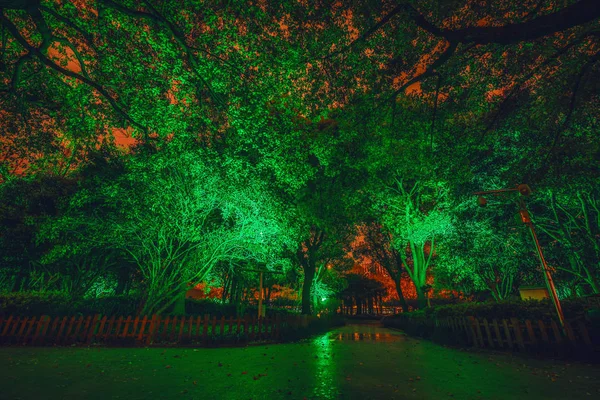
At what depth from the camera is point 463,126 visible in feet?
43.1

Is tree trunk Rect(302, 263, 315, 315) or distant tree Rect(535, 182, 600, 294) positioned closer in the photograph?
distant tree Rect(535, 182, 600, 294)

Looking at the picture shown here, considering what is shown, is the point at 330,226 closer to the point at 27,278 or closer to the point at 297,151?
the point at 297,151

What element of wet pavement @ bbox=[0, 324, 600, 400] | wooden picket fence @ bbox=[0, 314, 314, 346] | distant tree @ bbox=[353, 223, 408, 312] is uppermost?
distant tree @ bbox=[353, 223, 408, 312]

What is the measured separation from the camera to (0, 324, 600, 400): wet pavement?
4434mm

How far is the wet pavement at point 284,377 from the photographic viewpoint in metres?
4.43

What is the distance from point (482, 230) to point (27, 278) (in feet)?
118

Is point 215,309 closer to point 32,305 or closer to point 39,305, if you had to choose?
point 39,305

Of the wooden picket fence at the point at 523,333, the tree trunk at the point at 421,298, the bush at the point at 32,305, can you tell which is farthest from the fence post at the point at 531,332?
the bush at the point at 32,305

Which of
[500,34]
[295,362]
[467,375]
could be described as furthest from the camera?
[295,362]

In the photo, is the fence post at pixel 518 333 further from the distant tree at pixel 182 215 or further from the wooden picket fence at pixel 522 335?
the distant tree at pixel 182 215

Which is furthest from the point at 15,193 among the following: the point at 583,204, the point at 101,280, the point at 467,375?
the point at 583,204

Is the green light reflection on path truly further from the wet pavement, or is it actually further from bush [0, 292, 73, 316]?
bush [0, 292, 73, 316]

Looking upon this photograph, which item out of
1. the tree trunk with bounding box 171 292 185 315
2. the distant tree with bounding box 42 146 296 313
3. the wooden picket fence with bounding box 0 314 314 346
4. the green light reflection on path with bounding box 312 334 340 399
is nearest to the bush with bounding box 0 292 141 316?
the wooden picket fence with bounding box 0 314 314 346

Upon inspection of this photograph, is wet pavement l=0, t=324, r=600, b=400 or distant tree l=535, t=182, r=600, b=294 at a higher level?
distant tree l=535, t=182, r=600, b=294
